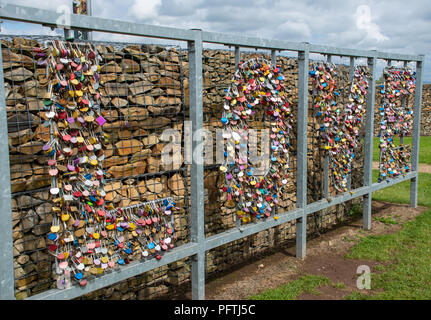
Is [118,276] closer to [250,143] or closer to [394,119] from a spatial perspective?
[250,143]

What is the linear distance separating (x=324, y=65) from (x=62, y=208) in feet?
11.9

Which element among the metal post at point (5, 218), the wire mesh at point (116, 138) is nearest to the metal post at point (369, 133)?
the wire mesh at point (116, 138)

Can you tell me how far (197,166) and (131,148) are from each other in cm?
60

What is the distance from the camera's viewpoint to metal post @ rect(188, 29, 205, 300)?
3.49 m

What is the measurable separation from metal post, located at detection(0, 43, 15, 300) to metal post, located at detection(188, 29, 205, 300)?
58.1 inches

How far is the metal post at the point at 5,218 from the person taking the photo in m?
2.49

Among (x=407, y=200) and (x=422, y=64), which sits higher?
(x=422, y=64)

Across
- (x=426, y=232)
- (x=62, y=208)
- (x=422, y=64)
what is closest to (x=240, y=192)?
(x=62, y=208)

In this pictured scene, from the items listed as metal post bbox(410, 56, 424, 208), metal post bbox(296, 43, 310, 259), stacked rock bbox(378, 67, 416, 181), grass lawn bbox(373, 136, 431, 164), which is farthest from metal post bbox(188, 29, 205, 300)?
grass lawn bbox(373, 136, 431, 164)

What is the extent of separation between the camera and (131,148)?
3.72m

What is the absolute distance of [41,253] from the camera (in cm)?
331

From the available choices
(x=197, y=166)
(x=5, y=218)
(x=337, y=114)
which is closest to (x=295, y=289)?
(x=197, y=166)

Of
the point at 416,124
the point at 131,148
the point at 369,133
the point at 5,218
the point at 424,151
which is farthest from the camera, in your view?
the point at 424,151

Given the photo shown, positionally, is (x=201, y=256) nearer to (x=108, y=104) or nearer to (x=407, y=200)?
(x=108, y=104)
